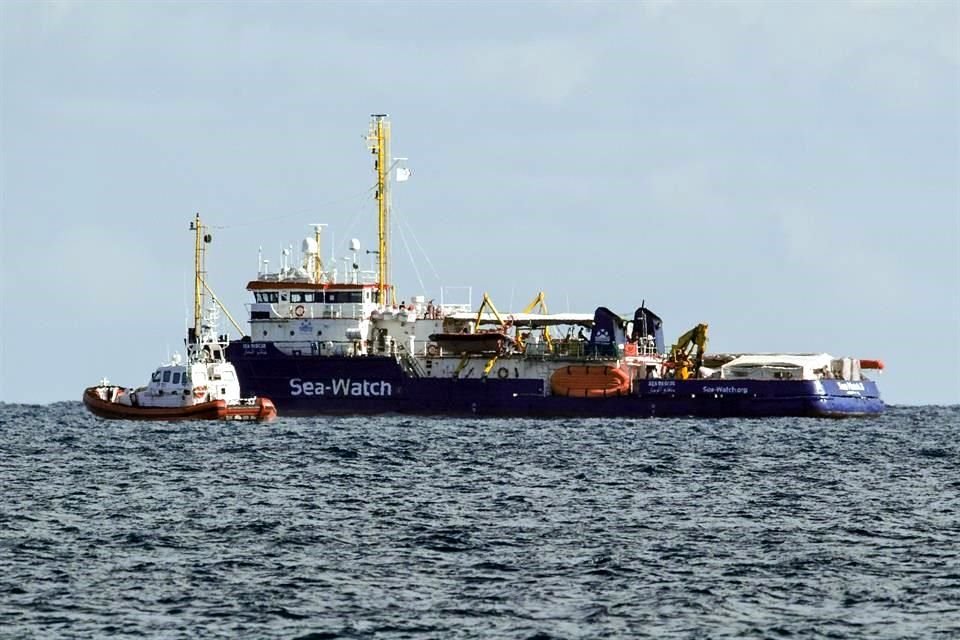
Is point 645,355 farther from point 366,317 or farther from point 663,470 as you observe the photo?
point 663,470

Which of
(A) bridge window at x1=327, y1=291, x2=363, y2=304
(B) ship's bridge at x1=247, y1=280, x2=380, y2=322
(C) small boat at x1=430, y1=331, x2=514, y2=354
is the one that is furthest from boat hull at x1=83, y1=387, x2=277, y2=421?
(C) small boat at x1=430, y1=331, x2=514, y2=354

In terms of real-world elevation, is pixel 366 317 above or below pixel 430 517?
above

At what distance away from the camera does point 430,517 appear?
42.5 meters

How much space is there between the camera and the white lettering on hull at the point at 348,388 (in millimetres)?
87062

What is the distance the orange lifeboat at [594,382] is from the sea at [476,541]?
17.8 meters

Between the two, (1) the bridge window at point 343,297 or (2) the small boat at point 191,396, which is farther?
(1) the bridge window at point 343,297

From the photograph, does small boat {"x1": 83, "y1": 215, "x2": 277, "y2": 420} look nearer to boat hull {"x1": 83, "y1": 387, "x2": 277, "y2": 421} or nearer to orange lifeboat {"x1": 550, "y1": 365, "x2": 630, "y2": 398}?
boat hull {"x1": 83, "y1": 387, "x2": 277, "y2": 421}

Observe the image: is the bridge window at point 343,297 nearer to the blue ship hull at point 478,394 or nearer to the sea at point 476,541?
the blue ship hull at point 478,394

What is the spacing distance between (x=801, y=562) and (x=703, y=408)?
51627 mm

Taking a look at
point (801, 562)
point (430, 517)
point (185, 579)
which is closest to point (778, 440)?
point (430, 517)

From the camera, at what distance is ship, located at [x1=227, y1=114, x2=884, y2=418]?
8619 centimetres

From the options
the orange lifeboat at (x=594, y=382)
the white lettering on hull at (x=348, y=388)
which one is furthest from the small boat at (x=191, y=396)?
the orange lifeboat at (x=594, y=382)

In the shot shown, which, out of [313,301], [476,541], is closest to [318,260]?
[313,301]

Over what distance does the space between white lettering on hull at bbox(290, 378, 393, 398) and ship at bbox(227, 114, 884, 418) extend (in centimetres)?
5
